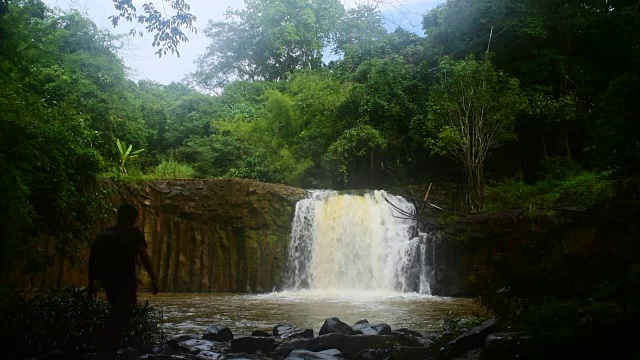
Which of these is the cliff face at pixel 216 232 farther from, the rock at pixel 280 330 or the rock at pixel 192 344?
the rock at pixel 192 344

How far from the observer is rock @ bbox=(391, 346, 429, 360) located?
17.4 ft

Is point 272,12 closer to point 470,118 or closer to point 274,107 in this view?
point 274,107

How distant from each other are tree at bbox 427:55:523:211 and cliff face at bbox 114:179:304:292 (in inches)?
239

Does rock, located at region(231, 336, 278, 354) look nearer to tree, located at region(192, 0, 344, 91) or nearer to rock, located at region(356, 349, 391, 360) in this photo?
rock, located at region(356, 349, 391, 360)

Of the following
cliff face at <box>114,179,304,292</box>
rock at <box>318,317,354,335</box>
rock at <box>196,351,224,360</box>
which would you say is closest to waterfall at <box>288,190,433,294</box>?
cliff face at <box>114,179,304,292</box>

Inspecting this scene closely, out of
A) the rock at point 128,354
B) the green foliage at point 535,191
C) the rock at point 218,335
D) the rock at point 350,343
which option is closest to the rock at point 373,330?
the rock at point 350,343

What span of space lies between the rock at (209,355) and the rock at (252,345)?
0.36 meters

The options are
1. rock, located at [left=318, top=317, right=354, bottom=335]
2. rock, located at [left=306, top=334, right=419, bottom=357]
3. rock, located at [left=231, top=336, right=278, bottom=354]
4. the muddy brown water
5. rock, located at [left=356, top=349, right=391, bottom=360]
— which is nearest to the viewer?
rock, located at [left=356, top=349, right=391, bottom=360]

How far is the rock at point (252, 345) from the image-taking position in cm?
622

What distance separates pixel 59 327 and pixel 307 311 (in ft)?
20.6

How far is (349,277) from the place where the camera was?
16969 millimetres

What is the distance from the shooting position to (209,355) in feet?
19.1

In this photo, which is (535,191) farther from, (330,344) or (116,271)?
(116,271)

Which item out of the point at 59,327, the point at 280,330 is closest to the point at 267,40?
the point at 280,330
